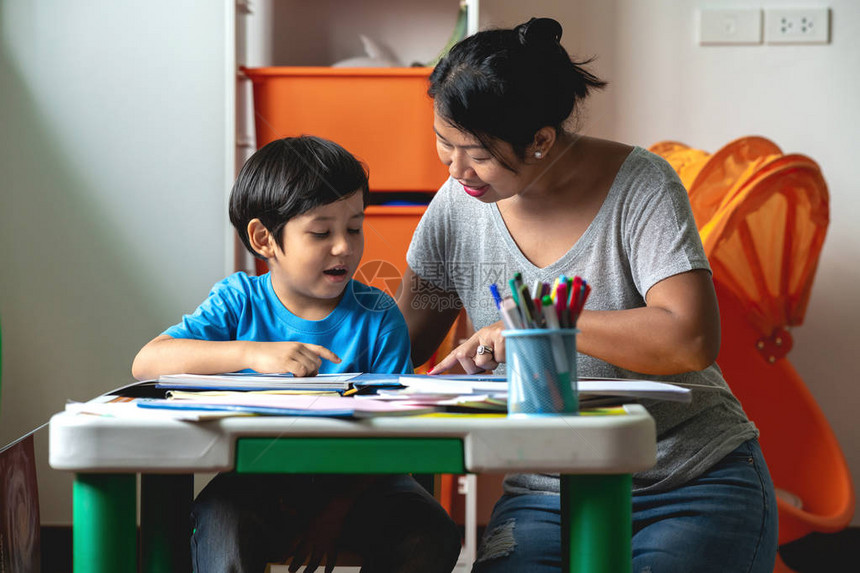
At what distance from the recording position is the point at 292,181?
1.18 meters

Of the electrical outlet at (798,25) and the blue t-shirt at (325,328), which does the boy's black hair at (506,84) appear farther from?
the electrical outlet at (798,25)

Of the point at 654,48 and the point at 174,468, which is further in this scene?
the point at 654,48

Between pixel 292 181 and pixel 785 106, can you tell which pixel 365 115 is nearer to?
pixel 292 181

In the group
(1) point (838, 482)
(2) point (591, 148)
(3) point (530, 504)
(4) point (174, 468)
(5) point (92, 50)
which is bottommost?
(1) point (838, 482)

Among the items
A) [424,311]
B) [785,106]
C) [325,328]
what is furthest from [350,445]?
[785,106]

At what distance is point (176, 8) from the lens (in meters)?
2.24

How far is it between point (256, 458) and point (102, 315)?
1845 mm

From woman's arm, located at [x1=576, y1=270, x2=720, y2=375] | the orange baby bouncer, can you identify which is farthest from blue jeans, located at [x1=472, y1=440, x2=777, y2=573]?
the orange baby bouncer

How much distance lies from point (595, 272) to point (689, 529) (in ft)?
1.12

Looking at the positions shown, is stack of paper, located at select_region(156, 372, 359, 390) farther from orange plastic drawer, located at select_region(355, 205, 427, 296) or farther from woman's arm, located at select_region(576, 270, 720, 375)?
orange plastic drawer, located at select_region(355, 205, 427, 296)

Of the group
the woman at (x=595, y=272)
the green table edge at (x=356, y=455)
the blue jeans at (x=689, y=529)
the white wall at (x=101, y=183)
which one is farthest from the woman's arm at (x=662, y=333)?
the white wall at (x=101, y=183)

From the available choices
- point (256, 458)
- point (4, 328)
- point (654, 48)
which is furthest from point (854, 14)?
point (4, 328)

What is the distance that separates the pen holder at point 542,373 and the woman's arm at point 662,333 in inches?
11.0

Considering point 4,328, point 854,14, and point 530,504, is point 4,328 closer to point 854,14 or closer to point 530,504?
point 530,504
